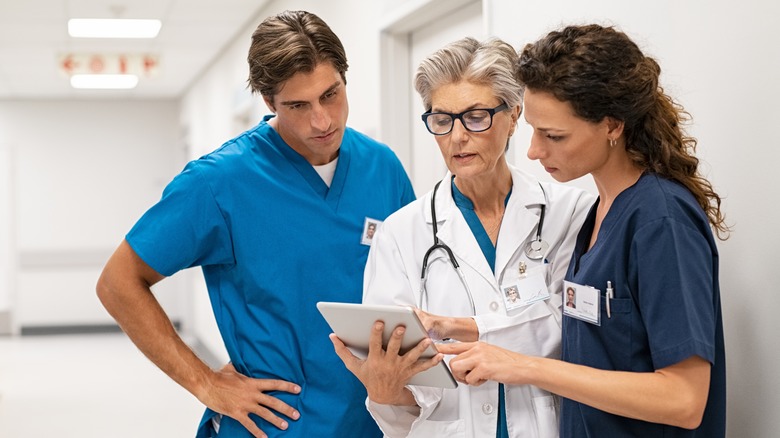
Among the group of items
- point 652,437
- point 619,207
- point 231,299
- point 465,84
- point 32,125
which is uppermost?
point 32,125

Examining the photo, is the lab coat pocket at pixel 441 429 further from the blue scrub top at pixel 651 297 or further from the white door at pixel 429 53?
the white door at pixel 429 53

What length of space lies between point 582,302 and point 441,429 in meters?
0.44

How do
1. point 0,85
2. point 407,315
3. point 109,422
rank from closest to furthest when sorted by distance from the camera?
point 407,315 → point 109,422 → point 0,85

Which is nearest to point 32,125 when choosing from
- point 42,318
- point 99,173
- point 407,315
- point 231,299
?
point 99,173

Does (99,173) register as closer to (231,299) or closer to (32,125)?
(32,125)

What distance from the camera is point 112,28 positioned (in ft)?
21.7

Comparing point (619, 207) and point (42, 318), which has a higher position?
point (619, 207)

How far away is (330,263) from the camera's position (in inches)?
77.4

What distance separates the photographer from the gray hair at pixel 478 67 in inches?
65.4

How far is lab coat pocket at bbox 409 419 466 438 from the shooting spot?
1662mm

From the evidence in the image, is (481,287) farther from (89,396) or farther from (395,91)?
(89,396)

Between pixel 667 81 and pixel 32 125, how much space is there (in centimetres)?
1096

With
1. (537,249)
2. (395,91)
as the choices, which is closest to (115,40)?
(395,91)

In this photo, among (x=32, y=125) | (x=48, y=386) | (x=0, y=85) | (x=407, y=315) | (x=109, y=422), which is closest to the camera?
(x=407, y=315)
